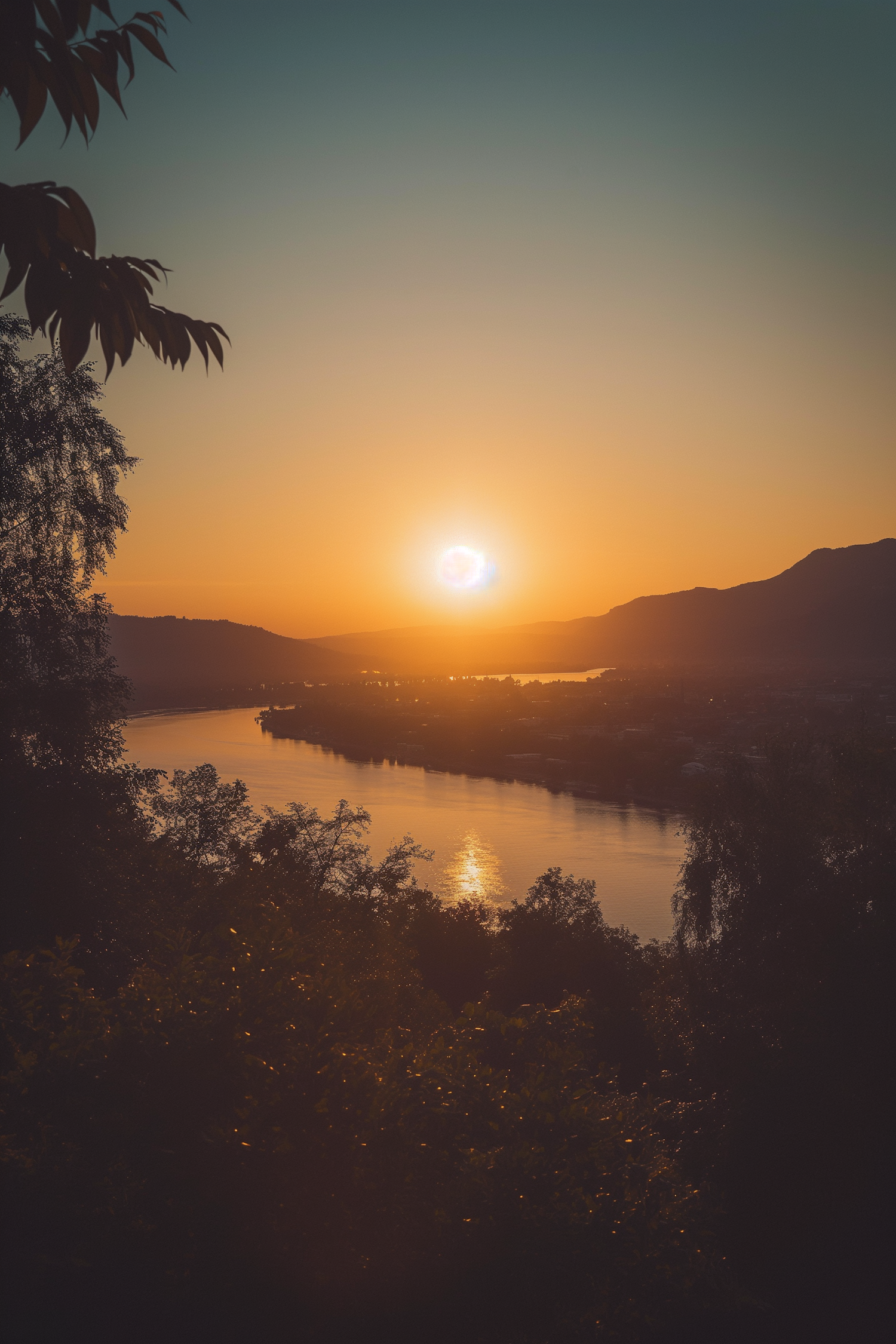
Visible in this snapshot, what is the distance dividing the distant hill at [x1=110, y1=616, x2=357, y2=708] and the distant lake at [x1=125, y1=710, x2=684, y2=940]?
33040mm

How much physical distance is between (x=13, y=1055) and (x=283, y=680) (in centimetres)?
13148

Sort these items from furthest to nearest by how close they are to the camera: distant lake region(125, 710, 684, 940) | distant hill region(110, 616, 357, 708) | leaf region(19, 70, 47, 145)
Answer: distant hill region(110, 616, 357, 708)
distant lake region(125, 710, 684, 940)
leaf region(19, 70, 47, 145)

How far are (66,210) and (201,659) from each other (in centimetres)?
12458

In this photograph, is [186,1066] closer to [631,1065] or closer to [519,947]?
[631,1065]

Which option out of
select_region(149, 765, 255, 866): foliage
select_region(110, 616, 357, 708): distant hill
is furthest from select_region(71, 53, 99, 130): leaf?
select_region(110, 616, 357, 708): distant hill

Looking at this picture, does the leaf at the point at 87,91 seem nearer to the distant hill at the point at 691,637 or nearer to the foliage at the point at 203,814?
the foliage at the point at 203,814

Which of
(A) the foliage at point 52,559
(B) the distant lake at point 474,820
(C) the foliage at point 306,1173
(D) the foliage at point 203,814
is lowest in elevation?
(B) the distant lake at point 474,820

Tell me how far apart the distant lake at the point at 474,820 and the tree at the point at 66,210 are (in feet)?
73.9

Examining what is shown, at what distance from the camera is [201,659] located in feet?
395

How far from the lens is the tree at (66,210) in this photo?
4.63 ft

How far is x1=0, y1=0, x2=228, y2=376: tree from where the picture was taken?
141cm

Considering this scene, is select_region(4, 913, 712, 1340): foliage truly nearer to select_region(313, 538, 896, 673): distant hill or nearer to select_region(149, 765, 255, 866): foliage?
select_region(149, 765, 255, 866): foliage

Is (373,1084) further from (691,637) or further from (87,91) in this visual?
(691,637)

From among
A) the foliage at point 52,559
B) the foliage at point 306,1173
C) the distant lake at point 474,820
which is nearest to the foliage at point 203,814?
the foliage at point 52,559
